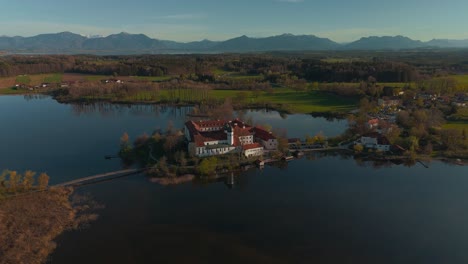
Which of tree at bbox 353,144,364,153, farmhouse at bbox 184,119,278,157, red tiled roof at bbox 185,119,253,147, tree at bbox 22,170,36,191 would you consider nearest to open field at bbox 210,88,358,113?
tree at bbox 353,144,364,153

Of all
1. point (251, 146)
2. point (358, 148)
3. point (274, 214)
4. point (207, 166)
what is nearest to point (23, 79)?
point (251, 146)

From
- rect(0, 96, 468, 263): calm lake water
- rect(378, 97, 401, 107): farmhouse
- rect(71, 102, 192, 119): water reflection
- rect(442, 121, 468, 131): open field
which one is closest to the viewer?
rect(0, 96, 468, 263): calm lake water

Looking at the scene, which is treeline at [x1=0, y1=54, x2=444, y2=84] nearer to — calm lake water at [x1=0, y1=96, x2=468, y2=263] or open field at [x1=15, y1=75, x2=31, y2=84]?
open field at [x1=15, y1=75, x2=31, y2=84]

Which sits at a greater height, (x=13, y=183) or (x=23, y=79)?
(x=23, y=79)

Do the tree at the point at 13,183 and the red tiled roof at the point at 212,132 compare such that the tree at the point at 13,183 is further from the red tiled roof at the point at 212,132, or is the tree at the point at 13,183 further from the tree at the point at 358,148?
the tree at the point at 358,148

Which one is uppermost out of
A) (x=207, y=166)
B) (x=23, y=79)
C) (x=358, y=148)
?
(x=23, y=79)

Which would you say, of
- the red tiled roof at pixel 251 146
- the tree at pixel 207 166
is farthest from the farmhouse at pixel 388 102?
the tree at pixel 207 166

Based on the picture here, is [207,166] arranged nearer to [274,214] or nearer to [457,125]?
[274,214]
